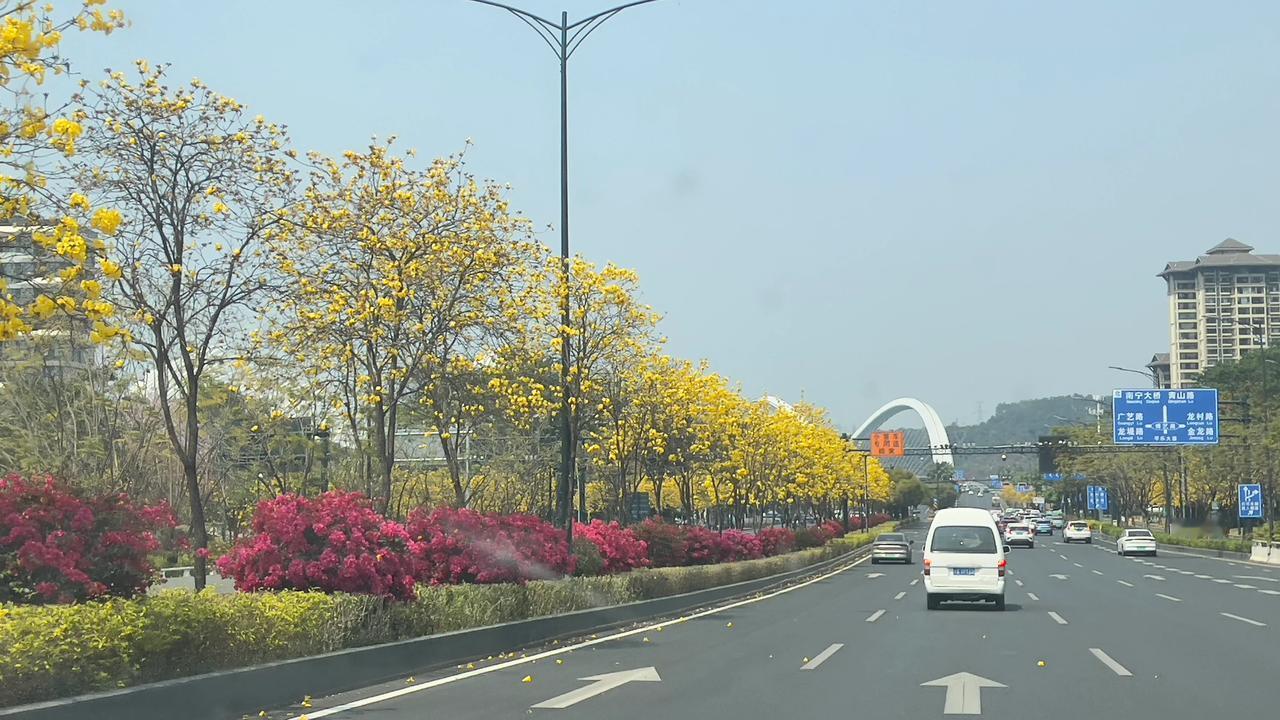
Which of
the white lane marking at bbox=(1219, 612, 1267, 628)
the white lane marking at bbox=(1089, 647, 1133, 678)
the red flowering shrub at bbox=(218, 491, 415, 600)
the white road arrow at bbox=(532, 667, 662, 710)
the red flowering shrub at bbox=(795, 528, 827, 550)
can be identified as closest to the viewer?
the white road arrow at bbox=(532, 667, 662, 710)

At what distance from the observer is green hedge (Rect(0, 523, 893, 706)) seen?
398 inches

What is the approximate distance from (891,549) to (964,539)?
107 ft

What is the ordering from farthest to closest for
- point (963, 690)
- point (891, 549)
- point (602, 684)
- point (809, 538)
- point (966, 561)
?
point (891, 549), point (809, 538), point (966, 561), point (602, 684), point (963, 690)

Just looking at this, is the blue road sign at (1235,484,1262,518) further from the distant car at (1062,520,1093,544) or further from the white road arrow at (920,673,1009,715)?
the white road arrow at (920,673,1009,715)

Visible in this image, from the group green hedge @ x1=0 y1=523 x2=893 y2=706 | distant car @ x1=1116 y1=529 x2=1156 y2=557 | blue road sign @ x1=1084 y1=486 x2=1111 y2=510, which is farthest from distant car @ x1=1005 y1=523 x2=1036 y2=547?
green hedge @ x1=0 y1=523 x2=893 y2=706

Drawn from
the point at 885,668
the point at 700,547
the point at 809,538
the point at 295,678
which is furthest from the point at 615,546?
the point at 809,538

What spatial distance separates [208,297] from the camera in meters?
19.9

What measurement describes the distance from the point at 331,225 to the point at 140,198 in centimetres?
318

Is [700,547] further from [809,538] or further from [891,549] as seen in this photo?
[891,549]

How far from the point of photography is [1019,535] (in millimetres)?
78875

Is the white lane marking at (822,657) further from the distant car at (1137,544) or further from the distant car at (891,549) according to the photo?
the distant car at (1137,544)

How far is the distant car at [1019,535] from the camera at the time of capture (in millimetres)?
78375

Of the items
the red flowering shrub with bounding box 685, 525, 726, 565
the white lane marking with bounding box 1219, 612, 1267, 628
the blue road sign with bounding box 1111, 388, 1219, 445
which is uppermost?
the blue road sign with bounding box 1111, 388, 1219, 445

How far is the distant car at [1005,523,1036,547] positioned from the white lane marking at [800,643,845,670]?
61.9 m
